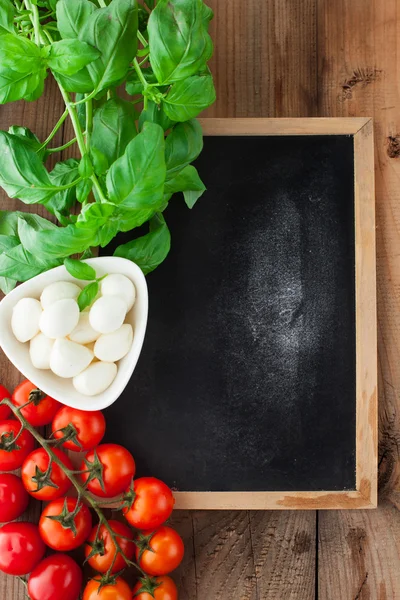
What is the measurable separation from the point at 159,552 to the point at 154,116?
1.64 feet

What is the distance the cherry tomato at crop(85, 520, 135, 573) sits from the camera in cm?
79

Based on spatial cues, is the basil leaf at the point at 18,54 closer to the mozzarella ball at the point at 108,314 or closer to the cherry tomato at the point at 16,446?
the mozzarella ball at the point at 108,314

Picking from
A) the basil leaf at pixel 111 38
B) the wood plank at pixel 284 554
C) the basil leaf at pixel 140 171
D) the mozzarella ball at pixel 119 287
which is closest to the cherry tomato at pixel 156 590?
the wood plank at pixel 284 554

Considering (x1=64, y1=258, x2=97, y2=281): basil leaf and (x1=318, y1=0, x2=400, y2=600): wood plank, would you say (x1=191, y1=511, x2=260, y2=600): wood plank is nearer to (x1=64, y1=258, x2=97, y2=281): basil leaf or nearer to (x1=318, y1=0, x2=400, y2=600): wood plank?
(x1=318, y1=0, x2=400, y2=600): wood plank

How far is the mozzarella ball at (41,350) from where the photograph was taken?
2.43 ft

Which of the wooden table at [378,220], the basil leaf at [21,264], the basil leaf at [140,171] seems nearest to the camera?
the basil leaf at [140,171]

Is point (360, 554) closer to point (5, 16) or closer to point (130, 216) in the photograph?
point (130, 216)

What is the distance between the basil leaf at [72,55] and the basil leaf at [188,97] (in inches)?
3.5

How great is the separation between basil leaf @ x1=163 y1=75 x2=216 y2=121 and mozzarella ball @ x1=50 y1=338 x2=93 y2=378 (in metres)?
0.27

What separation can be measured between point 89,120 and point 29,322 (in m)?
0.23

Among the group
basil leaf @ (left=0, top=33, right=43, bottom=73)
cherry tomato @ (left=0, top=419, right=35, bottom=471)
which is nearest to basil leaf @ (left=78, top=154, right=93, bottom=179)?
basil leaf @ (left=0, top=33, right=43, bottom=73)

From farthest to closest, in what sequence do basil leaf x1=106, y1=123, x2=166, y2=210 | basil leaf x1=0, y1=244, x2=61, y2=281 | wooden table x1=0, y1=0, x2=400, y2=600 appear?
wooden table x1=0, y1=0, x2=400, y2=600 → basil leaf x1=0, y1=244, x2=61, y2=281 → basil leaf x1=106, y1=123, x2=166, y2=210

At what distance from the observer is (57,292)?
74 centimetres

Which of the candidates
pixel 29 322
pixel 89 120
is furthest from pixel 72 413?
pixel 89 120
